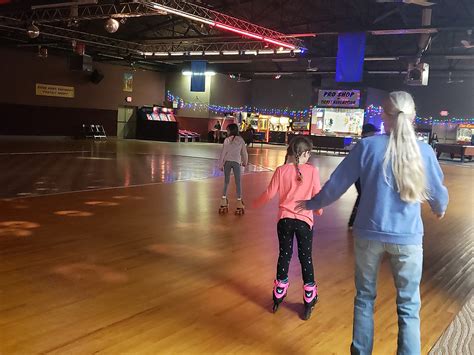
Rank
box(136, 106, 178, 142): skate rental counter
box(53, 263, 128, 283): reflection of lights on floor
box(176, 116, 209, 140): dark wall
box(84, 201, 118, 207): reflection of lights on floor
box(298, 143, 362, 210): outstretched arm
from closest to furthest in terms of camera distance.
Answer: box(298, 143, 362, 210): outstretched arm
box(53, 263, 128, 283): reflection of lights on floor
box(84, 201, 118, 207): reflection of lights on floor
box(136, 106, 178, 142): skate rental counter
box(176, 116, 209, 140): dark wall

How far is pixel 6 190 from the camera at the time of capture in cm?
763

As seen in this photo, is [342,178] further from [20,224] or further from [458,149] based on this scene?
[458,149]

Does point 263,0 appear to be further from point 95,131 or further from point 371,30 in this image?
point 95,131

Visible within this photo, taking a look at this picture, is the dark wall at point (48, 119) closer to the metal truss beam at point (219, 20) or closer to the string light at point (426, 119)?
the metal truss beam at point (219, 20)

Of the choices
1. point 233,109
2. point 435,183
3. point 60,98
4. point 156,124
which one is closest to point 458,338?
point 435,183

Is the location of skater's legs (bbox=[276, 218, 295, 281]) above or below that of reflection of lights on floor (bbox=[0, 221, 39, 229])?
above

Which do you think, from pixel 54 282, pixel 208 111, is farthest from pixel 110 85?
pixel 54 282

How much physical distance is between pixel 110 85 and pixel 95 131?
264 centimetres

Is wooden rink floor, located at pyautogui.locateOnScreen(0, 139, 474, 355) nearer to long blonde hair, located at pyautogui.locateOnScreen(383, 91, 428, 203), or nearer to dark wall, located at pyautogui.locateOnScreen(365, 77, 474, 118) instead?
long blonde hair, located at pyautogui.locateOnScreen(383, 91, 428, 203)

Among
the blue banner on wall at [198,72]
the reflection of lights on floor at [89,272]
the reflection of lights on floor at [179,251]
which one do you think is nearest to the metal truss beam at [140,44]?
the blue banner on wall at [198,72]

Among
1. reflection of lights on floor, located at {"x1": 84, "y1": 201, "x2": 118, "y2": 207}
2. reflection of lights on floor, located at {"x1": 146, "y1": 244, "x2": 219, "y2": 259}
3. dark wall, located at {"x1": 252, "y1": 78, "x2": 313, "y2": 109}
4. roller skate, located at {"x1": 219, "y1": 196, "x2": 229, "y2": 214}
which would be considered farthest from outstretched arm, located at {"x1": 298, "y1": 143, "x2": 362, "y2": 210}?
dark wall, located at {"x1": 252, "y1": 78, "x2": 313, "y2": 109}

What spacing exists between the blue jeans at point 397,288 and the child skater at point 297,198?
85 centimetres

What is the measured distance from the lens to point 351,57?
14.9 metres

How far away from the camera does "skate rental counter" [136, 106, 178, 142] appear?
2603 cm
